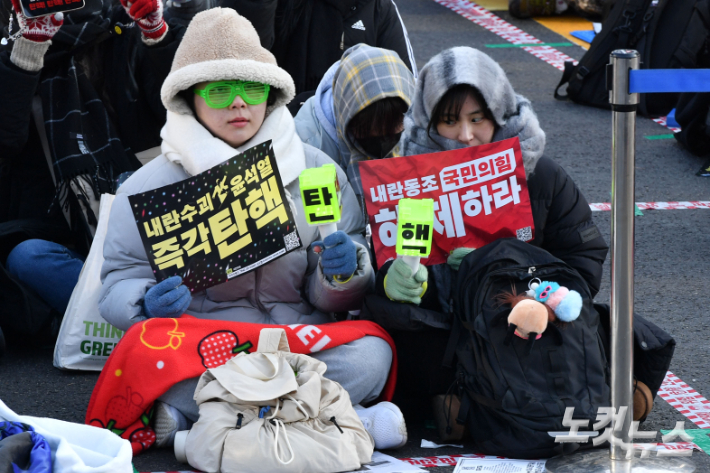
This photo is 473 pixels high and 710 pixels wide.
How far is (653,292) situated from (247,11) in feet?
7.80

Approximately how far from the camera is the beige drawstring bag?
2828 mm

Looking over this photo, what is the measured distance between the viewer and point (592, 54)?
7.50 m

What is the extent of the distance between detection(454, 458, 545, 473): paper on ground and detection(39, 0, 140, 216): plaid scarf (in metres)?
1.94

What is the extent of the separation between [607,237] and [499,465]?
2.61 metres

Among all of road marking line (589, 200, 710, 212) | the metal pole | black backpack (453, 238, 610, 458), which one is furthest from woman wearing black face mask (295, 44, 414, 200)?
road marking line (589, 200, 710, 212)

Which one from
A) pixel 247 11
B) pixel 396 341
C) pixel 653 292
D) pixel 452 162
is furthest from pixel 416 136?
pixel 653 292

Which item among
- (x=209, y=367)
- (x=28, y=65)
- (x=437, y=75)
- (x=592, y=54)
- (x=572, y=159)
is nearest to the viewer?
(x=209, y=367)

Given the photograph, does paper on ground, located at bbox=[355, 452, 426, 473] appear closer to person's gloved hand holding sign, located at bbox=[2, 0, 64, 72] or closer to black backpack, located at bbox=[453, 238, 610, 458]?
black backpack, located at bbox=[453, 238, 610, 458]

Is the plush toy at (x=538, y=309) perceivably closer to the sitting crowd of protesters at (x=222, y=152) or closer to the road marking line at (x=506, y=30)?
the sitting crowd of protesters at (x=222, y=152)

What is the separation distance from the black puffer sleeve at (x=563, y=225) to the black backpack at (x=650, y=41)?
3.89 m

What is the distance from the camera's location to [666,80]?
103 inches

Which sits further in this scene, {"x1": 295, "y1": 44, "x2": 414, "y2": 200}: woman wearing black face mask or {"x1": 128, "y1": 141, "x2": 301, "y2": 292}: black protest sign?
{"x1": 295, "y1": 44, "x2": 414, "y2": 200}: woman wearing black face mask

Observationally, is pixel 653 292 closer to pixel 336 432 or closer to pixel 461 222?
pixel 461 222

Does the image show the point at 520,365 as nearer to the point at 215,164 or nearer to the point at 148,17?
the point at 215,164
